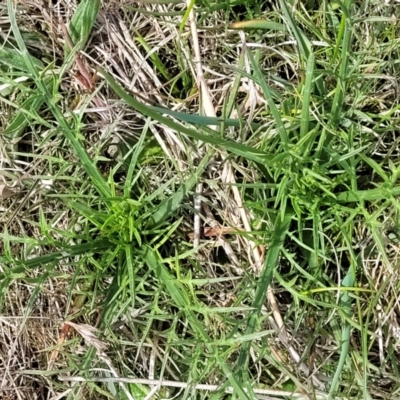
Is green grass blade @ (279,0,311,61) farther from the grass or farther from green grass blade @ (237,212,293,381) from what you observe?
green grass blade @ (237,212,293,381)

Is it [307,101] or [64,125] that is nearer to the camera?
[307,101]

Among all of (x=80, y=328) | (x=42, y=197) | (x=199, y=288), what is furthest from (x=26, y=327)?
(x=199, y=288)

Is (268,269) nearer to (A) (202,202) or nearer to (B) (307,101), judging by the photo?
(A) (202,202)

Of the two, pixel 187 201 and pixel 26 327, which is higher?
pixel 187 201

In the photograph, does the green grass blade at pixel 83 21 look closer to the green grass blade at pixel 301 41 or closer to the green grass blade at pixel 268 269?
the green grass blade at pixel 301 41

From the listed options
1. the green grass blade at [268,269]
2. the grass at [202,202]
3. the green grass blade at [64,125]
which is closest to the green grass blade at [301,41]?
the grass at [202,202]

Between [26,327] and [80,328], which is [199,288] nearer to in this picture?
[80,328]

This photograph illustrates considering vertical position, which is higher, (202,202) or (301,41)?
(301,41)

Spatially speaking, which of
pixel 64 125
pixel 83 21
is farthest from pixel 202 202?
pixel 83 21
